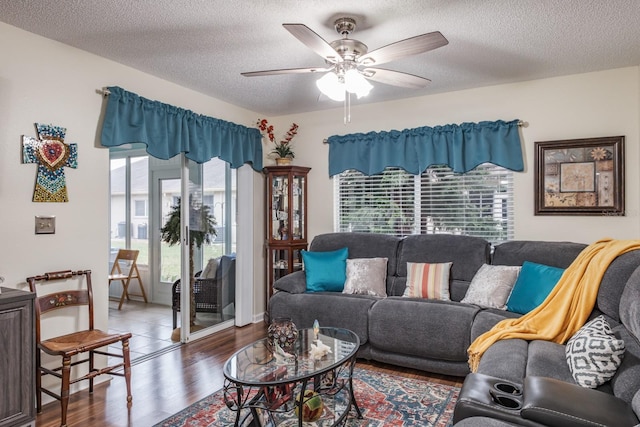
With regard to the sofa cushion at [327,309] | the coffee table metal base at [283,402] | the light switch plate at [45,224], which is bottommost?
the coffee table metal base at [283,402]

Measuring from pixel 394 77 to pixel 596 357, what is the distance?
200 cm

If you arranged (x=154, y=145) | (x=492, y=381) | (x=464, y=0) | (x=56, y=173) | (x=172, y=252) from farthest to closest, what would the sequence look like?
(x=172, y=252) → (x=154, y=145) → (x=56, y=173) → (x=464, y=0) → (x=492, y=381)

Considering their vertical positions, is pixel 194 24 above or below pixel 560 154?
above

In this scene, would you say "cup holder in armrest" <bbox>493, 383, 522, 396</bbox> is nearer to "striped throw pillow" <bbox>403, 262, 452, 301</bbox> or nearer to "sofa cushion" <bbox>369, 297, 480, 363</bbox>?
"sofa cushion" <bbox>369, 297, 480, 363</bbox>

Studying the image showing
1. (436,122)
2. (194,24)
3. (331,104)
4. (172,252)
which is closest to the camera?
(194,24)

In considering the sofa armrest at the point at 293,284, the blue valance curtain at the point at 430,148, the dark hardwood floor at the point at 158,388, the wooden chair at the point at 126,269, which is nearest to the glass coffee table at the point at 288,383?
the dark hardwood floor at the point at 158,388

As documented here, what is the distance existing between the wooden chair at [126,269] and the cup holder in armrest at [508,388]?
5.11 meters

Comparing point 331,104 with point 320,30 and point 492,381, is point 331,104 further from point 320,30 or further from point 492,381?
point 492,381

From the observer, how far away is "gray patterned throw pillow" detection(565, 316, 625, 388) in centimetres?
189

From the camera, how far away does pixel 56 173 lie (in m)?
2.87

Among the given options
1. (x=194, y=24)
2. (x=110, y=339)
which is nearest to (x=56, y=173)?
(x=110, y=339)

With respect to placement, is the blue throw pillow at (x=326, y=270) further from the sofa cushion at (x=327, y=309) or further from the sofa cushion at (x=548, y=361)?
the sofa cushion at (x=548, y=361)

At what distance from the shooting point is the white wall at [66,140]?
2.62 m

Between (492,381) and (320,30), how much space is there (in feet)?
7.64
